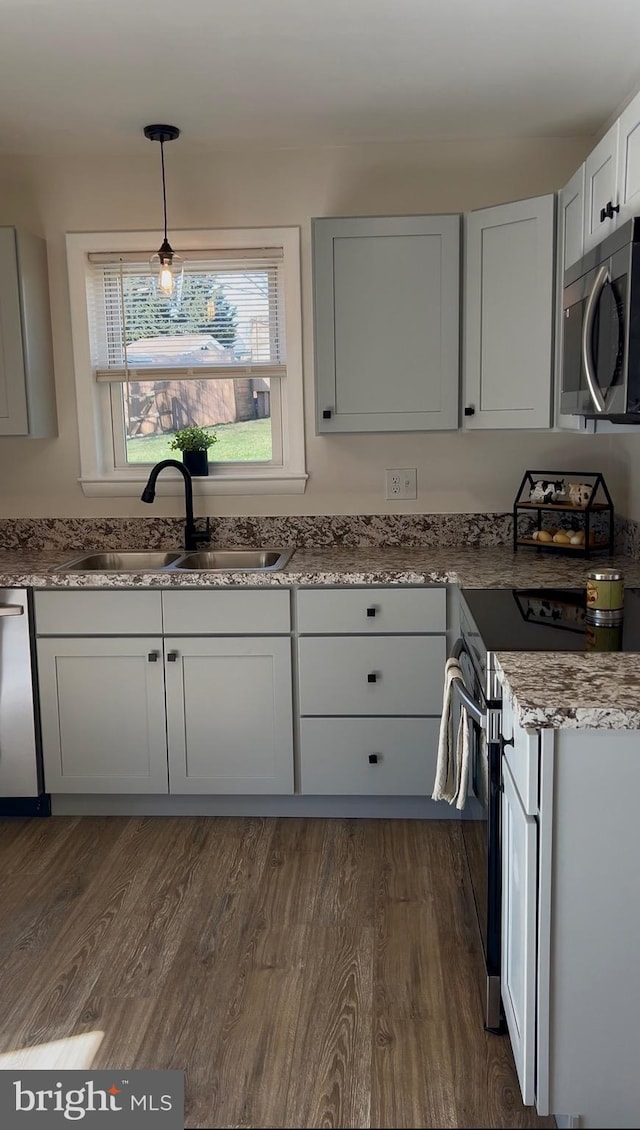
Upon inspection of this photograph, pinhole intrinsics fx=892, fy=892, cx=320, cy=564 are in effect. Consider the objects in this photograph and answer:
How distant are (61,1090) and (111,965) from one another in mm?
440

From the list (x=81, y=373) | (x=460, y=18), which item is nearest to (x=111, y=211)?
(x=81, y=373)

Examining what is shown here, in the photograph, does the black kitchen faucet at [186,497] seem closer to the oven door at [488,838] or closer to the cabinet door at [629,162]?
the oven door at [488,838]

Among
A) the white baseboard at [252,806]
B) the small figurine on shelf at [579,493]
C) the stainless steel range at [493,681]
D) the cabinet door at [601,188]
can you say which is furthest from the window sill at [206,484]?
the cabinet door at [601,188]

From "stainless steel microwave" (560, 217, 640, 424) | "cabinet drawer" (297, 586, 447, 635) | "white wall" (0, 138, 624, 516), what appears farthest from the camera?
"white wall" (0, 138, 624, 516)

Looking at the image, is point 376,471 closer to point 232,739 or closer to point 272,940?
point 232,739

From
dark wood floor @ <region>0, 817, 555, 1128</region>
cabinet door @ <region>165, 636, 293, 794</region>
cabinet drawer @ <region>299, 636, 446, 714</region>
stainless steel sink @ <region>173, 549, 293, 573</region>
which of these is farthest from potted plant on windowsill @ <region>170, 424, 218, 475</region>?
dark wood floor @ <region>0, 817, 555, 1128</region>

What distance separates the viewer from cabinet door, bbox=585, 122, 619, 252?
2.24m

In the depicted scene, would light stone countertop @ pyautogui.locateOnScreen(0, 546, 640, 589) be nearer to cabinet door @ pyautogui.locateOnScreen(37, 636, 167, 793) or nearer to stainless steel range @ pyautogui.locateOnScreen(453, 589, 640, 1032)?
cabinet door @ pyautogui.locateOnScreen(37, 636, 167, 793)

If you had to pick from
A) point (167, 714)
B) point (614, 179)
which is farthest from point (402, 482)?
point (614, 179)

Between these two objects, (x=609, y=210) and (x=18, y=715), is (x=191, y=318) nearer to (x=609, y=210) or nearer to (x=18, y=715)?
(x=18, y=715)

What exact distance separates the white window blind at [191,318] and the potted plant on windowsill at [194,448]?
241 millimetres

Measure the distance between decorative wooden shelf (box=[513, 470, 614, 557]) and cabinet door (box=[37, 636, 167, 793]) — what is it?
4.62ft

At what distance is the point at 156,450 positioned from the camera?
3646 mm

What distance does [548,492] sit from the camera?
3250mm
